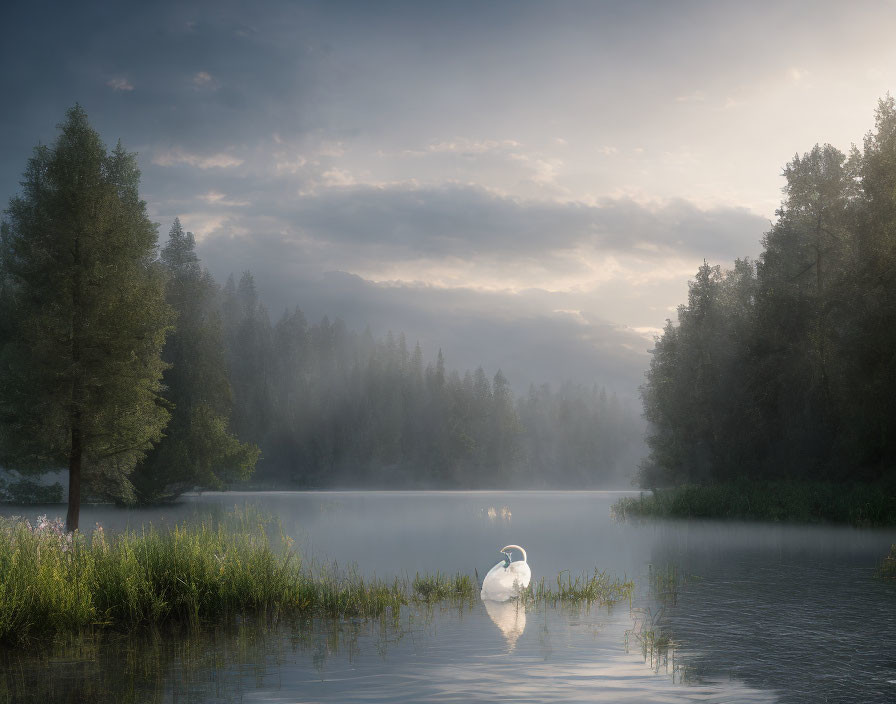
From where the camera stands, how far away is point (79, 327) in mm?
27438

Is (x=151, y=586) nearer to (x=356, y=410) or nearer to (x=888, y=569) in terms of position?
(x=888, y=569)

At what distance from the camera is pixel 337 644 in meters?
12.2

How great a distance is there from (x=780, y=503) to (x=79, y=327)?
114 feet

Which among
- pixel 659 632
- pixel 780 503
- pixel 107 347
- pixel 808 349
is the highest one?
pixel 808 349

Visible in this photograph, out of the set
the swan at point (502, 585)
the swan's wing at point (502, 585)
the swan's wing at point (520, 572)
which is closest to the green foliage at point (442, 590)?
the swan at point (502, 585)

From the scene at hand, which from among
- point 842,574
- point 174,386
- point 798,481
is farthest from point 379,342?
point 842,574

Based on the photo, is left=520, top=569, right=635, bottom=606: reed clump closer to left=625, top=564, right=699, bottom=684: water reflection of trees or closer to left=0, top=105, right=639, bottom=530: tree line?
left=625, top=564, right=699, bottom=684: water reflection of trees

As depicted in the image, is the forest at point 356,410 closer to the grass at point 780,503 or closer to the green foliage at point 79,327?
the grass at point 780,503

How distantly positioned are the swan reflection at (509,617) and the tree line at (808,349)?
27.3m

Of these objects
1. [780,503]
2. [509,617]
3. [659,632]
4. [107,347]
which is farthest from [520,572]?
[780,503]

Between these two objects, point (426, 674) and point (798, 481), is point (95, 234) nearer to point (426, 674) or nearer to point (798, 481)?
point (426, 674)

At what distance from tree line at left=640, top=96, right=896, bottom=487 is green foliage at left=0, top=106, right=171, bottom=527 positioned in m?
32.1

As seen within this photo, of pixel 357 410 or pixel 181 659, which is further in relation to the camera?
pixel 357 410

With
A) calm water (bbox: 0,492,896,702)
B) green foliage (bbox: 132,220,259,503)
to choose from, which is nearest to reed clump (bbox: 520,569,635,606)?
calm water (bbox: 0,492,896,702)
